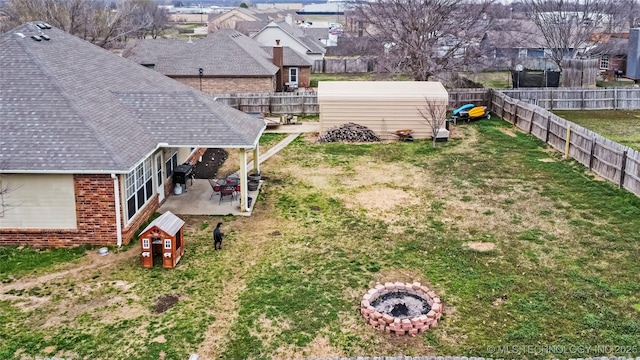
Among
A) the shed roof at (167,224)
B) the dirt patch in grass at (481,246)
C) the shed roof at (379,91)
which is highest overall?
the shed roof at (379,91)

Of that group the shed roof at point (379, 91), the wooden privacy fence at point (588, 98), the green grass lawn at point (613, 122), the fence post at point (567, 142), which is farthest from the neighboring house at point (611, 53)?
the fence post at point (567, 142)

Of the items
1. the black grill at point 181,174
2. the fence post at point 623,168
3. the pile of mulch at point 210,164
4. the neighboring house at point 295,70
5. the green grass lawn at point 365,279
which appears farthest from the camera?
the neighboring house at point 295,70

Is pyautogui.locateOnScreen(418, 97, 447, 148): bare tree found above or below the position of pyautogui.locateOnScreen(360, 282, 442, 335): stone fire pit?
above

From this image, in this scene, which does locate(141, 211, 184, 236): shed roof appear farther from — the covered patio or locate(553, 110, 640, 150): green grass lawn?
locate(553, 110, 640, 150): green grass lawn

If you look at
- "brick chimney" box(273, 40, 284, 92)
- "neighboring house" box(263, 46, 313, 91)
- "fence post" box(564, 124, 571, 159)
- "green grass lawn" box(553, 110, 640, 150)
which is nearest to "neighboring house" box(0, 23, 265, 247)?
"fence post" box(564, 124, 571, 159)

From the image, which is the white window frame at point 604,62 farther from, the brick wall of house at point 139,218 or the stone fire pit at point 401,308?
the stone fire pit at point 401,308

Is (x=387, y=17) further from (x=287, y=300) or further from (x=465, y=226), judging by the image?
(x=287, y=300)

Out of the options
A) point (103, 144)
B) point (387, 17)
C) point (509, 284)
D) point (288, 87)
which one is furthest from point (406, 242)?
point (288, 87)
